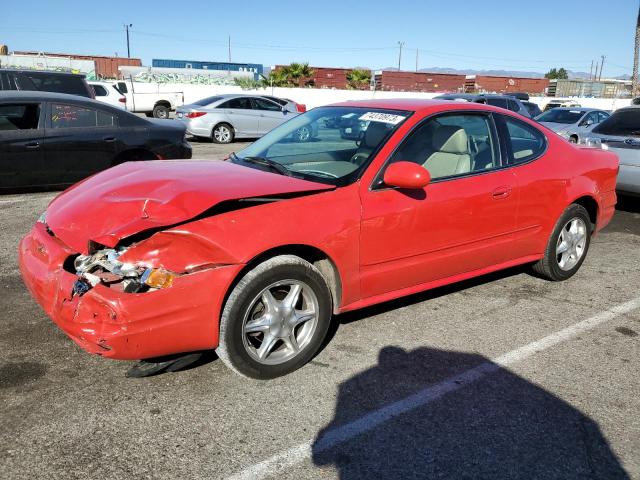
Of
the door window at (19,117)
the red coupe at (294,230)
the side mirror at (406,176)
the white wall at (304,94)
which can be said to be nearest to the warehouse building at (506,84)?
the white wall at (304,94)

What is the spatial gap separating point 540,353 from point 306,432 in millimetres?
1768


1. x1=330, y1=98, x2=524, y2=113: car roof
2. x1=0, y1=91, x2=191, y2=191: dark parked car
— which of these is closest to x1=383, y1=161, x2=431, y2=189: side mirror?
x1=330, y1=98, x2=524, y2=113: car roof

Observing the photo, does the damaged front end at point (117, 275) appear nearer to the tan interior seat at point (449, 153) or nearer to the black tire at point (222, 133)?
the tan interior seat at point (449, 153)

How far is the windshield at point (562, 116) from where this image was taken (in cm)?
1474

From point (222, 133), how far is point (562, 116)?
9.50 m

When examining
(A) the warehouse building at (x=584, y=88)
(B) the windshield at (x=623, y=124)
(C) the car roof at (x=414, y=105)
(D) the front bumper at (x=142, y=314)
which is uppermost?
(A) the warehouse building at (x=584, y=88)

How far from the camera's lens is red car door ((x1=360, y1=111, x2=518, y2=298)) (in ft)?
11.6

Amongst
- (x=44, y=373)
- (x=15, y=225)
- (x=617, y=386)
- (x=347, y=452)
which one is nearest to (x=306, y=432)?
(x=347, y=452)

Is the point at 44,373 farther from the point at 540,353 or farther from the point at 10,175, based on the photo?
the point at 10,175

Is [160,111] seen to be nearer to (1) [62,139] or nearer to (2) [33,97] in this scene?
(2) [33,97]

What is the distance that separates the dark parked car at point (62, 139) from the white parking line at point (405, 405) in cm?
605

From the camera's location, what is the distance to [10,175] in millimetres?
7312

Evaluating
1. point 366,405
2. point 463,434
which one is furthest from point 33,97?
point 463,434

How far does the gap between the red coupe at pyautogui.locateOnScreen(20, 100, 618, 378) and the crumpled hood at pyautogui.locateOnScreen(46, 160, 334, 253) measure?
1 cm
